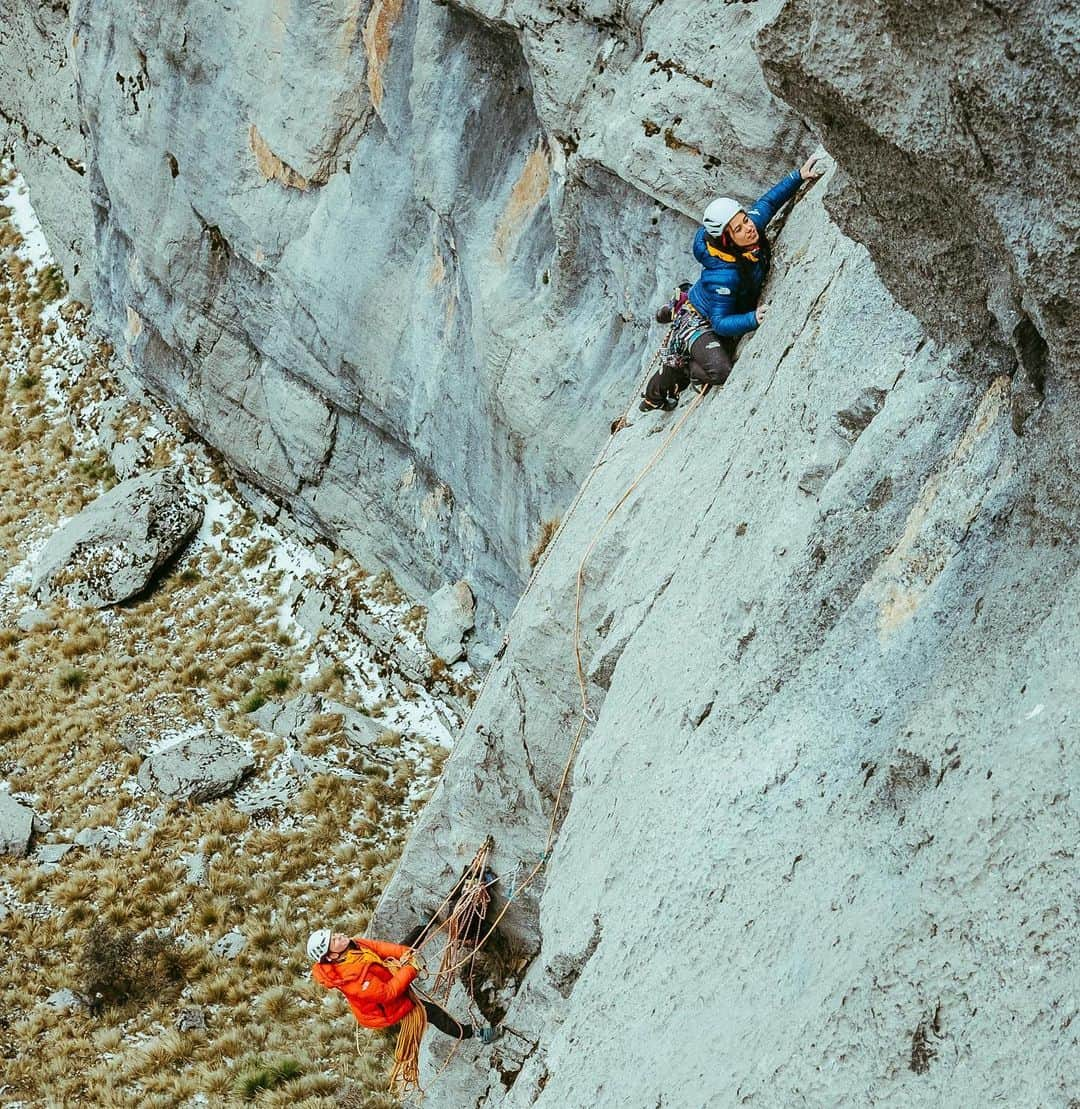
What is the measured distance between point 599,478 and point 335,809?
26.5 ft

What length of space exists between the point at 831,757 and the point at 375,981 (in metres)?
5.73

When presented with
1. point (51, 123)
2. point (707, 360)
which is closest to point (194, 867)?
point (707, 360)

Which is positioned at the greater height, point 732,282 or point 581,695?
point 732,282

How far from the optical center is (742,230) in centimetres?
781

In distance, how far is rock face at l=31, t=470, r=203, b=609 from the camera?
2033 centimetres

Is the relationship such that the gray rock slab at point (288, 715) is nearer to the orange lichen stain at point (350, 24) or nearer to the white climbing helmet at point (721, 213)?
the orange lichen stain at point (350, 24)

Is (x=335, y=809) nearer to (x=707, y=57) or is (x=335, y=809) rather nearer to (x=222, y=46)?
(x=707, y=57)

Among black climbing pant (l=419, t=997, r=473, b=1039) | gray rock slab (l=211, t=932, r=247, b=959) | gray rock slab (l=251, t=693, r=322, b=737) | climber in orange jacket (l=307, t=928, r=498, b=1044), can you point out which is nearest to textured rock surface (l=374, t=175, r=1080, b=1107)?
black climbing pant (l=419, t=997, r=473, b=1039)

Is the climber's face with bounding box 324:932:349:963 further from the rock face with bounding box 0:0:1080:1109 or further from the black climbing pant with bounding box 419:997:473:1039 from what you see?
the rock face with bounding box 0:0:1080:1109

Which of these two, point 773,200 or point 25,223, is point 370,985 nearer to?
point 773,200

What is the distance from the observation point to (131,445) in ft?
77.5

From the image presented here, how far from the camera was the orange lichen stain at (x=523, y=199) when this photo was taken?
12891mm

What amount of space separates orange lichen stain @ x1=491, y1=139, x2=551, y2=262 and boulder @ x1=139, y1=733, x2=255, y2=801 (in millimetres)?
8706

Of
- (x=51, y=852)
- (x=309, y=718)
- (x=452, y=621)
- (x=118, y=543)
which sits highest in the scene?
(x=452, y=621)
